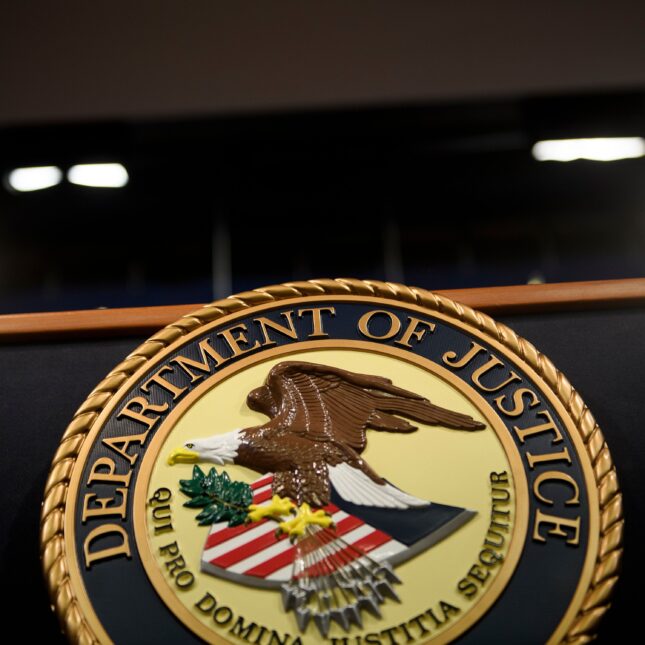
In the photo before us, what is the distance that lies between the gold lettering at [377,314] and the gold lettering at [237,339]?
0.21 meters

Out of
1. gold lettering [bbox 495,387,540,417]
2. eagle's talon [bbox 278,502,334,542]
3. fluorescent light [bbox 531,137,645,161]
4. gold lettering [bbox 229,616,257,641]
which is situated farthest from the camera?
fluorescent light [bbox 531,137,645,161]

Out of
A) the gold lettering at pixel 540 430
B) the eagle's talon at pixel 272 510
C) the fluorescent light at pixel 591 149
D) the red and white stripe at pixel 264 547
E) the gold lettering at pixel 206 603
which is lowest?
the gold lettering at pixel 206 603

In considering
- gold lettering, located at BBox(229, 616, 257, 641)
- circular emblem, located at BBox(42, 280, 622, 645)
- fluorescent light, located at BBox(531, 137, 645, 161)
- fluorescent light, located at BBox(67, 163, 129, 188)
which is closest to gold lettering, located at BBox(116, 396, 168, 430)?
circular emblem, located at BBox(42, 280, 622, 645)

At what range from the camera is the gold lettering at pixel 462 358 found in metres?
1.52

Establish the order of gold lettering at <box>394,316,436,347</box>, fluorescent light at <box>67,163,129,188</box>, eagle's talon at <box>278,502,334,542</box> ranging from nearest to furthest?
eagle's talon at <box>278,502,334,542</box> < gold lettering at <box>394,316,436,347</box> < fluorescent light at <box>67,163,129,188</box>

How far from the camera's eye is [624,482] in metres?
1.47

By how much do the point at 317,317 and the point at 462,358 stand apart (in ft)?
0.99

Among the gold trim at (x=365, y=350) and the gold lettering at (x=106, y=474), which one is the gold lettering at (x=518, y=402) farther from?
the gold lettering at (x=106, y=474)

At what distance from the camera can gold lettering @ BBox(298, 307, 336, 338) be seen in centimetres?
158

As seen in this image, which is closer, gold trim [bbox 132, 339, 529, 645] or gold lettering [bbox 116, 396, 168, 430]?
gold trim [bbox 132, 339, 529, 645]

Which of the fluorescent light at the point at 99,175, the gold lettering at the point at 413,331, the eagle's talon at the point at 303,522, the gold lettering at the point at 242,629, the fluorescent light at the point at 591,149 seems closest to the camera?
the gold lettering at the point at 242,629

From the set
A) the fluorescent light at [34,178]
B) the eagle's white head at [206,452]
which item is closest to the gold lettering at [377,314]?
the eagle's white head at [206,452]

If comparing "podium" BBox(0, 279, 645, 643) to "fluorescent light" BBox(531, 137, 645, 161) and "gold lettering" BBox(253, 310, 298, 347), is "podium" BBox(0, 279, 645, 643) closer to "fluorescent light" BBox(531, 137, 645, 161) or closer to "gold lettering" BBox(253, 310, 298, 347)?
"gold lettering" BBox(253, 310, 298, 347)

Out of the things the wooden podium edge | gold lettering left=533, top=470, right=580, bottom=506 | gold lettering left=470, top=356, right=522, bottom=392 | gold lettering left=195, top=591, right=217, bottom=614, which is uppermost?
the wooden podium edge
